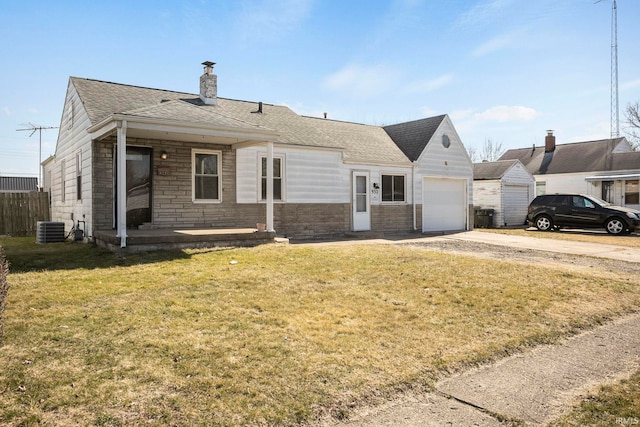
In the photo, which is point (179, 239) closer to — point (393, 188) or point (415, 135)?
point (393, 188)

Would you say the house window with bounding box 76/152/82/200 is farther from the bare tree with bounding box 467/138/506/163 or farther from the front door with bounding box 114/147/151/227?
the bare tree with bounding box 467/138/506/163

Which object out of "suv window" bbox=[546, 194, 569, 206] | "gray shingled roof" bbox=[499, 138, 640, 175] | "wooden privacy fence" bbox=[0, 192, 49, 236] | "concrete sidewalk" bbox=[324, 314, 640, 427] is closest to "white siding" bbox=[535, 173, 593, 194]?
"gray shingled roof" bbox=[499, 138, 640, 175]

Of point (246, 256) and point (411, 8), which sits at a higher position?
point (411, 8)

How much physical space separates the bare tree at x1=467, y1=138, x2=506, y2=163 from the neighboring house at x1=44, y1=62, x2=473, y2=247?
3900cm

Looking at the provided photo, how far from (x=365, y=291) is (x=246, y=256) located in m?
3.54

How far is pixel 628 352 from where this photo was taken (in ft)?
15.2

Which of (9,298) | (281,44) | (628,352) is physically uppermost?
(281,44)

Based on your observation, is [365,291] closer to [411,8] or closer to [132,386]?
[132,386]

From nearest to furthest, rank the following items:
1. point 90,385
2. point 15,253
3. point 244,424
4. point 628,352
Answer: point 244,424
point 90,385
point 628,352
point 15,253

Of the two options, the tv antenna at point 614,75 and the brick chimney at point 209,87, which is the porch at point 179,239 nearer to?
the brick chimney at point 209,87

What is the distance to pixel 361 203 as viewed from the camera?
54.5ft

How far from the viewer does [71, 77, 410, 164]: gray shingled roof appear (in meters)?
11.0

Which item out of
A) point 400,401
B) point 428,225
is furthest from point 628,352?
point 428,225

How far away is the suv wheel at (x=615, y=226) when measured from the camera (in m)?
17.7
